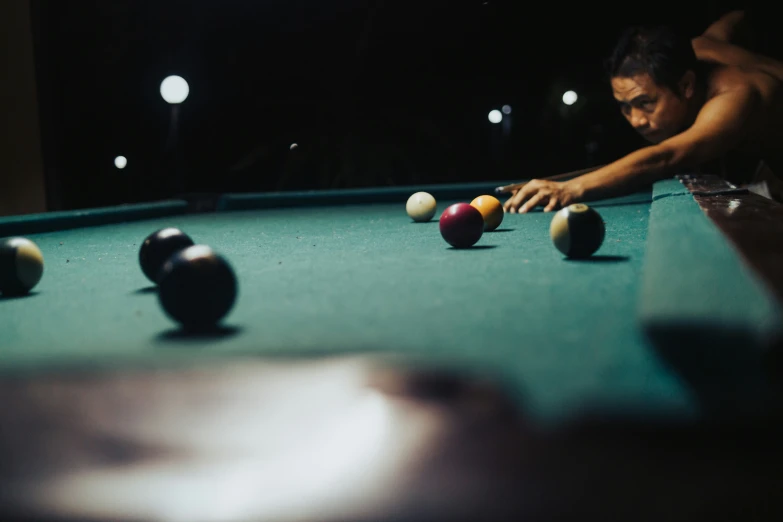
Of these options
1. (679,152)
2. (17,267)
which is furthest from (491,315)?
(679,152)

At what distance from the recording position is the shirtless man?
13.2 ft

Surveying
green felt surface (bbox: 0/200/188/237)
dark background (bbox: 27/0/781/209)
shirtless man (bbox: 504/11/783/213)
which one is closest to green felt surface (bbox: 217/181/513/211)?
green felt surface (bbox: 0/200/188/237)

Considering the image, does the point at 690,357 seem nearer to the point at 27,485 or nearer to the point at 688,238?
the point at 688,238

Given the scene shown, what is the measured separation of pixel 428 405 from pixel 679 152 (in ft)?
12.0

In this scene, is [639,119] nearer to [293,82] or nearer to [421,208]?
[421,208]

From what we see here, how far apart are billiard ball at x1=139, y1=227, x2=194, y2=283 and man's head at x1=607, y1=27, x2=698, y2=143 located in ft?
12.2

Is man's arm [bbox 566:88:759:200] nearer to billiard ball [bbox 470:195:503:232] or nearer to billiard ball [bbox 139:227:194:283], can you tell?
billiard ball [bbox 470:195:503:232]

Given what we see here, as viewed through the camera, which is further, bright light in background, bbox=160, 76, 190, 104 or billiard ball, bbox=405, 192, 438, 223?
bright light in background, bbox=160, 76, 190, 104

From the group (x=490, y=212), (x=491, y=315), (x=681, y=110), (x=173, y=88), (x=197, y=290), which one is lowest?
(x=491, y=315)

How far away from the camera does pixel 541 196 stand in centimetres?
373

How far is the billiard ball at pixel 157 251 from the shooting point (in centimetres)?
204

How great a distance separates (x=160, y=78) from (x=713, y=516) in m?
11.5

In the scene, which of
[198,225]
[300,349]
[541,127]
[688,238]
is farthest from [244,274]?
[541,127]

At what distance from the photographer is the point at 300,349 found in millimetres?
1189
